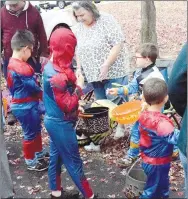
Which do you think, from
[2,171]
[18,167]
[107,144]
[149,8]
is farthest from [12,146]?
[149,8]

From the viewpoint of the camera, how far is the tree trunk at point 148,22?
10125 mm

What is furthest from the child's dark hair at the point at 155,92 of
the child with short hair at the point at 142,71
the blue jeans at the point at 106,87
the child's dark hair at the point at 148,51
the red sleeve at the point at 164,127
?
the blue jeans at the point at 106,87

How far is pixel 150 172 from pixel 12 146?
109 inches

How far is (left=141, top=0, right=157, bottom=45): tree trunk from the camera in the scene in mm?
10125

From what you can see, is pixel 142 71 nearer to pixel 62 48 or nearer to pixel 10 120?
pixel 62 48

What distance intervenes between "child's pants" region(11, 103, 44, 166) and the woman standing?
2.94ft

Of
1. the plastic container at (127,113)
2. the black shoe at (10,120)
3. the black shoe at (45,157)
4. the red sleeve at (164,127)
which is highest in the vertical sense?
the red sleeve at (164,127)

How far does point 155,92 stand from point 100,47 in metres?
1.75

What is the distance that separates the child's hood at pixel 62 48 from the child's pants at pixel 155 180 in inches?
45.9

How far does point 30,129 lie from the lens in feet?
16.3

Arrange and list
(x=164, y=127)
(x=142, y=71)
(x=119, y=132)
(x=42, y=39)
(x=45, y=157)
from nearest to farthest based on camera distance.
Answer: (x=164, y=127)
(x=142, y=71)
(x=45, y=157)
(x=119, y=132)
(x=42, y=39)

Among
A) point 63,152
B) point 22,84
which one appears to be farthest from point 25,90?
point 63,152

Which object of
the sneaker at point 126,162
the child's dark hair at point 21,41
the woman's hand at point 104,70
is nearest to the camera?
the child's dark hair at point 21,41

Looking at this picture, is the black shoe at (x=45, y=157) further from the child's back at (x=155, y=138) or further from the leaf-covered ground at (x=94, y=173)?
the child's back at (x=155, y=138)
